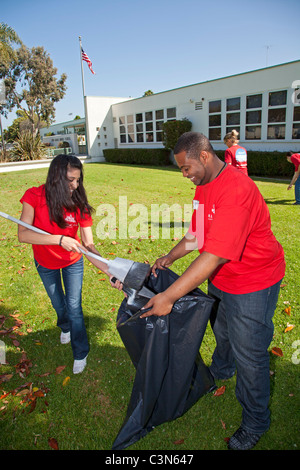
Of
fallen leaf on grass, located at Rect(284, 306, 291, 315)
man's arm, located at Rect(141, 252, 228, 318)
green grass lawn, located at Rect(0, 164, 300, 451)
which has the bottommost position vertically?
green grass lawn, located at Rect(0, 164, 300, 451)

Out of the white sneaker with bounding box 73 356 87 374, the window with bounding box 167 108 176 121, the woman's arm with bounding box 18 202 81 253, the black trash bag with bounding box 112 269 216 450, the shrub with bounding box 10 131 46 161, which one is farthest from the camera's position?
the shrub with bounding box 10 131 46 161

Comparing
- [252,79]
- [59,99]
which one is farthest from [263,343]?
[59,99]

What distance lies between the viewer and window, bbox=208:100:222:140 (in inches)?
736

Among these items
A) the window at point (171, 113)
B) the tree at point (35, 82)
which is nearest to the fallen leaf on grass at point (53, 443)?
the window at point (171, 113)

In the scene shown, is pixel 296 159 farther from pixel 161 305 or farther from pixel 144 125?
pixel 144 125

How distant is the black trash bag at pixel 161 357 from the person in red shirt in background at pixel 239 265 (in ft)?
0.57

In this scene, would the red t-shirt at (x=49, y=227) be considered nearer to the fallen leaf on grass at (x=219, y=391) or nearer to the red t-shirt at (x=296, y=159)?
the fallen leaf on grass at (x=219, y=391)

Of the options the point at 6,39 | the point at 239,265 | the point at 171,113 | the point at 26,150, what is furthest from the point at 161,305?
the point at 6,39

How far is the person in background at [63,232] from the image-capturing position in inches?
112

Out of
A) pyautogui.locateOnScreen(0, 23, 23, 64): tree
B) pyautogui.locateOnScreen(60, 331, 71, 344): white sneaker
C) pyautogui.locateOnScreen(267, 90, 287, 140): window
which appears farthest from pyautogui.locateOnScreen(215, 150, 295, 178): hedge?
pyautogui.locateOnScreen(0, 23, 23, 64): tree

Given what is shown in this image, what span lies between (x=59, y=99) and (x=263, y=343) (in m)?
49.5

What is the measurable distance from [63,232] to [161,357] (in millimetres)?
1494

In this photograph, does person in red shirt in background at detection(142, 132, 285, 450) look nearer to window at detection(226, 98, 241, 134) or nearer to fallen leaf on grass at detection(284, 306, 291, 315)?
fallen leaf on grass at detection(284, 306, 291, 315)

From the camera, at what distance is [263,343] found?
219 centimetres
